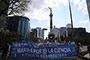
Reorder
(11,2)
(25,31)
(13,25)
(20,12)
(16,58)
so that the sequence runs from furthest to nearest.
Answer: (25,31) → (13,25) → (20,12) → (11,2) → (16,58)

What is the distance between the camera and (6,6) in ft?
73.4

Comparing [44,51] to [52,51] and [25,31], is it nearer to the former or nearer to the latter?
[52,51]

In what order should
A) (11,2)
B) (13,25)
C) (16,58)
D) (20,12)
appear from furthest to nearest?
(13,25) < (20,12) < (11,2) < (16,58)

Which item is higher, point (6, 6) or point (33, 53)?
point (6, 6)

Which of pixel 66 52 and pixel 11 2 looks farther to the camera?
pixel 11 2

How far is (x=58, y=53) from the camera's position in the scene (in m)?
12.3

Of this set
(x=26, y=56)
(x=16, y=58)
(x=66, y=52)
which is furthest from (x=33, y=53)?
(x=66, y=52)

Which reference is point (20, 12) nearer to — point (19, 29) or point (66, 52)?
point (66, 52)

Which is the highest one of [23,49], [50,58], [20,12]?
[20,12]

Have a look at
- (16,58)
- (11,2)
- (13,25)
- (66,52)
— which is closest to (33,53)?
(16,58)

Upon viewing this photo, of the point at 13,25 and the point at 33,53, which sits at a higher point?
the point at 13,25

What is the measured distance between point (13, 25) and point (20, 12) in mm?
81906

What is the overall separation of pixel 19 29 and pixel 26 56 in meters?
96.7

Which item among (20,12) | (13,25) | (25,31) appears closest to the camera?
(20,12)
